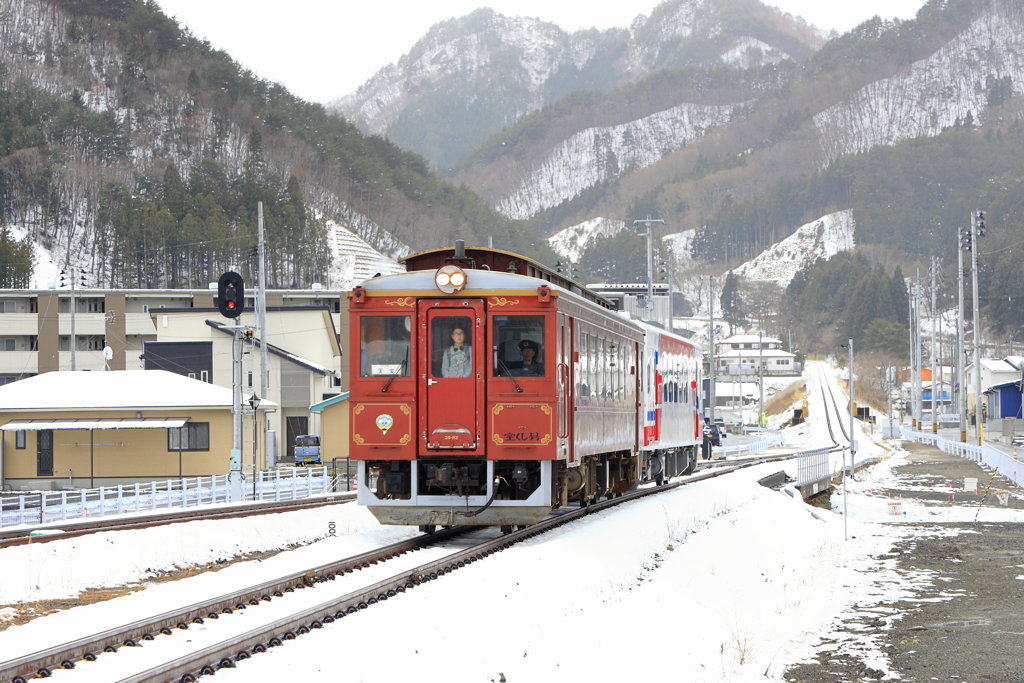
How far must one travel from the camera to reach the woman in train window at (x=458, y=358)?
46.7 feet

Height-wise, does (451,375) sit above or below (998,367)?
below

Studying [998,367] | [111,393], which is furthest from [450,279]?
[998,367]

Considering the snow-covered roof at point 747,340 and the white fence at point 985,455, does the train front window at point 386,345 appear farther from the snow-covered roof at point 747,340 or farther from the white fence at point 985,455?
the snow-covered roof at point 747,340

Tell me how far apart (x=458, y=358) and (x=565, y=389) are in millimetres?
1460

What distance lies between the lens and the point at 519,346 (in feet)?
46.4

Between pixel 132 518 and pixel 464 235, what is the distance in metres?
115

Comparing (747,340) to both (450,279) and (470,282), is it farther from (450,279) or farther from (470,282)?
(450,279)

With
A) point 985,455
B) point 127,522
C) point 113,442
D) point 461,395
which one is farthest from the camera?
point 985,455

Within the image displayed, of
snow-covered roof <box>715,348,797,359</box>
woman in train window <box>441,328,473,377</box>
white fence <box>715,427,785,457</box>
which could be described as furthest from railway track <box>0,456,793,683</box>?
snow-covered roof <box>715,348,797,359</box>

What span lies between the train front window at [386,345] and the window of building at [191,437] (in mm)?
24596

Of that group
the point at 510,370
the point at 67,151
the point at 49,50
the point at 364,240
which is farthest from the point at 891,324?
the point at 510,370

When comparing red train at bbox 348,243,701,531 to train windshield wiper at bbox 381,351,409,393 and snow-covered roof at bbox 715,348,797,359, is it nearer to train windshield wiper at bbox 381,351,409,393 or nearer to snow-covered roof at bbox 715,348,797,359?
train windshield wiper at bbox 381,351,409,393

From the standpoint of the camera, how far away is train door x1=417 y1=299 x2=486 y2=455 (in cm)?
1418

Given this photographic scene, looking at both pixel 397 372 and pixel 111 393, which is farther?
pixel 111 393
